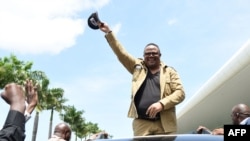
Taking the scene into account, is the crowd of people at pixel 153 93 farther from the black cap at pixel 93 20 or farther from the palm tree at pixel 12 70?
the palm tree at pixel 12 70

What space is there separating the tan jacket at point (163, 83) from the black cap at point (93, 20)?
157mm

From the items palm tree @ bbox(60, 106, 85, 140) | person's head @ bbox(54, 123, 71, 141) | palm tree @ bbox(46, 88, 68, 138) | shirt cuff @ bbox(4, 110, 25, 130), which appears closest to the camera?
shirt cuff @ bbox(4, 110, 25, 130)

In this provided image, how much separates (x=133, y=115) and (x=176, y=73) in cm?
59

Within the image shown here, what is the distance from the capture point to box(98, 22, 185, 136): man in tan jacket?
3.83 meters

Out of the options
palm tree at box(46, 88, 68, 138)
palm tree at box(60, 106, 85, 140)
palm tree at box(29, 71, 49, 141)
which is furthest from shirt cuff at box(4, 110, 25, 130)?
palm tree at box(60, 106, 85, 140)

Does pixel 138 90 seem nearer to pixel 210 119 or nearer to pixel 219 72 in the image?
pixel 219 72

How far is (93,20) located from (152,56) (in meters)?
0.66

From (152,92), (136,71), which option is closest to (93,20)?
(136,71)

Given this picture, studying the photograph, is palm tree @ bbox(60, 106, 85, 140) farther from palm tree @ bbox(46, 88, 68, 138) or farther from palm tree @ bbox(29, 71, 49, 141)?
palm tree @ bbox(29, 71, 49, 141)

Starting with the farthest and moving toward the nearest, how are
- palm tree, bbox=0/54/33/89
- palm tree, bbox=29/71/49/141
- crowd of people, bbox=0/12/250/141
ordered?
palm tree, bbox=29/71/49/141 → palm tree, bbox=0/54/33/89 → crowd of people, bbox=0/12/250/141

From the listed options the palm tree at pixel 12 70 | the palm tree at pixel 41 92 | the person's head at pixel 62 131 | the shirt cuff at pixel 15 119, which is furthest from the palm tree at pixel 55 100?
the shirt cuff at pixel 15 119

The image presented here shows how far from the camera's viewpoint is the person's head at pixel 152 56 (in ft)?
13.3

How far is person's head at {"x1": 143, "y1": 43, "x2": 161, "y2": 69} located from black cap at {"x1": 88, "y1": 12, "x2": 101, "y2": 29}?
1.77 feet

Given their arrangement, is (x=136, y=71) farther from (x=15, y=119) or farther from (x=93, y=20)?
(x=15, y=119)
